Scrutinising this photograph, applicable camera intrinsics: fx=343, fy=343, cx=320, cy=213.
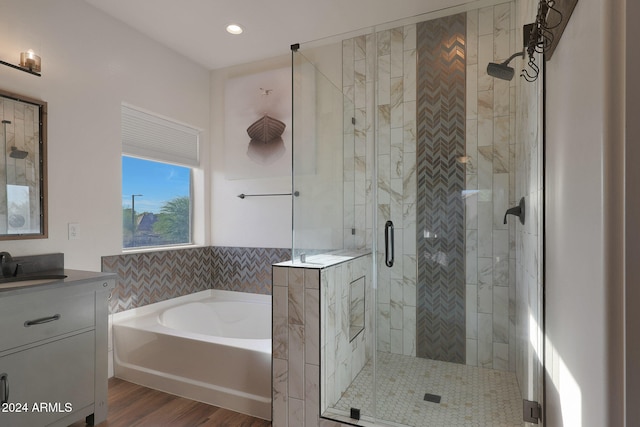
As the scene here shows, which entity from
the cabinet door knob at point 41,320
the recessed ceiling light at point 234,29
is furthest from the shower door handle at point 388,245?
the recessed ceiling light at point 234,29

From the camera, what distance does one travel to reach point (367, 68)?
2234mm

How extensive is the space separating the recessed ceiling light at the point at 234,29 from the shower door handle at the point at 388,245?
77.4 inches

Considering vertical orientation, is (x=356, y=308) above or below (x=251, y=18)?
below

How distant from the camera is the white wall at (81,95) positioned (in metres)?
2.11

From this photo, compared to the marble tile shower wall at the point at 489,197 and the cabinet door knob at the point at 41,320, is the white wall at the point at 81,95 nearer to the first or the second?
the cabinet door knob at the point at 41,320

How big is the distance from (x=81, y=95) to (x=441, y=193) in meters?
2.53

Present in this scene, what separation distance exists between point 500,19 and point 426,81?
480mm

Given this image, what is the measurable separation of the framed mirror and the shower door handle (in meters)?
2.14

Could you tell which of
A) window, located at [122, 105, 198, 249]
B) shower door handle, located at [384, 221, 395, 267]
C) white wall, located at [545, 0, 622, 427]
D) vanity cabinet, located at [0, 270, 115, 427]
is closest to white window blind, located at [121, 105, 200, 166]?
window, located at [122, 105, 198, 249]

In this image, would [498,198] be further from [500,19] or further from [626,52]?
[626,52]

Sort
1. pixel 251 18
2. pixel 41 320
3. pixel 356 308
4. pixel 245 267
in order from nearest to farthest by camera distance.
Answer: pixel 41 320 → pixel 356 308 → pixel 251 18 → pixel 245 267

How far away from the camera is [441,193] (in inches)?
81.9

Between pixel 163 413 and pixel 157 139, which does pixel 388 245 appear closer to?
pixel 163 413

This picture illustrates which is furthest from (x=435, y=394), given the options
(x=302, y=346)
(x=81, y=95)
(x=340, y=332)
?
(x=81, y=95)
